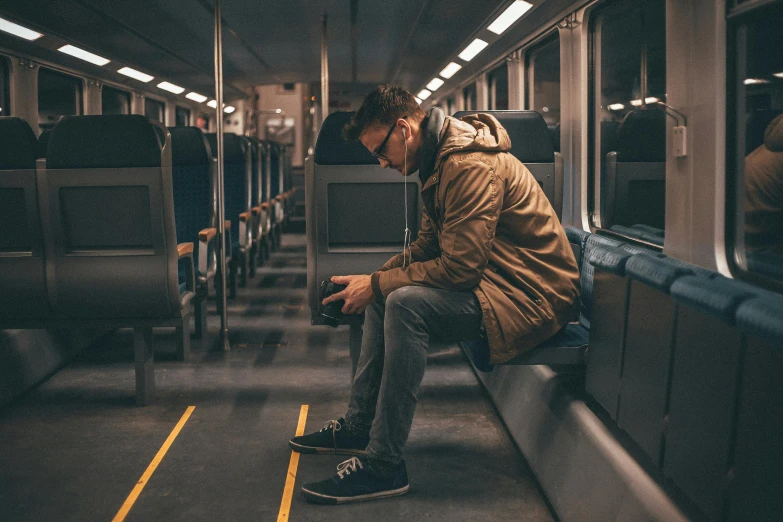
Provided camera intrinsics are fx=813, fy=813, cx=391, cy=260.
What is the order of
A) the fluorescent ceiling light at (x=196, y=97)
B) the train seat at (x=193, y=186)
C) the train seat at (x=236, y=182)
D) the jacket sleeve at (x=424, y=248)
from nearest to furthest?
1. the jacket sleeve at (x=424, y=248)
2. the train seat at (x=193, y=186)
3. the train seat at (x=236, y=182)
4. the fluorescent ceiling light at (x=196, y=97)

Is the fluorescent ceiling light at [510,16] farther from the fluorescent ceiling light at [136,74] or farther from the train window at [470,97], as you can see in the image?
the fluorescent ceiling light at [136,74]

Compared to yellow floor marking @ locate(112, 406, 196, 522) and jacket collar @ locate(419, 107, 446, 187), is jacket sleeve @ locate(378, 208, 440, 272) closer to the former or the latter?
jacket collar @ locate(419, 107, 446, 187)

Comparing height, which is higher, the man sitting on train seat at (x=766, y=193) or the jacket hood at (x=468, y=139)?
the jacket hood at (x=468, y=139)

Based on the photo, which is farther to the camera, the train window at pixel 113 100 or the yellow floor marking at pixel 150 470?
the train window at pixel 113 100

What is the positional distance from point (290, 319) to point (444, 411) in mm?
2845

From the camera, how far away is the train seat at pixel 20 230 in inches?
161

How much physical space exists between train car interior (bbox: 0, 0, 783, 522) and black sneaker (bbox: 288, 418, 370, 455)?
0.02 metres

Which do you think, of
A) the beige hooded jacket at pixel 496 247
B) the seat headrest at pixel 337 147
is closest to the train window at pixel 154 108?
the seat headrest at pixel 337 147

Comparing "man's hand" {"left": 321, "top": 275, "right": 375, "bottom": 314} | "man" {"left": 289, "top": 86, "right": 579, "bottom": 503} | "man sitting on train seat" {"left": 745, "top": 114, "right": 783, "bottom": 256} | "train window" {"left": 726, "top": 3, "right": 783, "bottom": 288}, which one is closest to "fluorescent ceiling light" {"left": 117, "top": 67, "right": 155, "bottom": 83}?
"man" {"left": 289, "top": 86, "right": 579, "bottom": 503}

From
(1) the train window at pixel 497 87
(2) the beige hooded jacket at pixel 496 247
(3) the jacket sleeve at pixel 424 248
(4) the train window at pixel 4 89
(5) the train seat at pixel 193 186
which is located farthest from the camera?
(1) the train window at pixel 497 87

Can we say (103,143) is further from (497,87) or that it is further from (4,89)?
(497,87)

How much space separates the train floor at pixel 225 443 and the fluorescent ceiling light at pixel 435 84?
252 inches

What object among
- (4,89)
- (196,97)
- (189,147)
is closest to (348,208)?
(189,147)

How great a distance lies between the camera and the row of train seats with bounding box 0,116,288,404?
4059 millimetres
